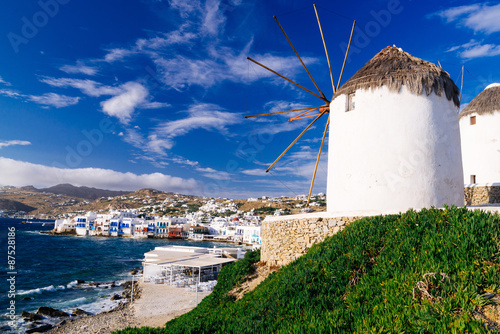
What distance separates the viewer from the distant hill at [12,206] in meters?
160

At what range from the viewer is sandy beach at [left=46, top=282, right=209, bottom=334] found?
14992 millimetres

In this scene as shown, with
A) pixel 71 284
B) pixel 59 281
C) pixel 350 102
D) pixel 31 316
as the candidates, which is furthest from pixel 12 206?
pixel 350 102

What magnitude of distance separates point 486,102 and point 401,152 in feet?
45.1

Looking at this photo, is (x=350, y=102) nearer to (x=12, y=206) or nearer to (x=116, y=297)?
(x=116, y=297)

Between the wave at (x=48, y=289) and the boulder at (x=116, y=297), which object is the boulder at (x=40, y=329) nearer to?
the boulder at (x=116, y=297)

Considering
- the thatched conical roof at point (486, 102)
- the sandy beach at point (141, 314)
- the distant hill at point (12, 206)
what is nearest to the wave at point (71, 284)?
the sandy beach at point (141, 314)

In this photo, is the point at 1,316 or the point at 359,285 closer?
the point at 359,285

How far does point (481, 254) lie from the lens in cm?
495

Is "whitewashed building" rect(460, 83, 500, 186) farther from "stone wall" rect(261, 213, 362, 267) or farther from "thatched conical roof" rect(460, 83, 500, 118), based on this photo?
"stone wall" rect(261, 213, 362, 267)

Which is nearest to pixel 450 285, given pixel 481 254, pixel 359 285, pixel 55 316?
pixel 481 254

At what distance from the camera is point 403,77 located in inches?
410

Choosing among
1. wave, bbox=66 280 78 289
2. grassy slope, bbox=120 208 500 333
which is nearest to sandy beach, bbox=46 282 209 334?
wave, bbox=66 280 78 289

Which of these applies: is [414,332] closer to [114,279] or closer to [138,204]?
[114,279]

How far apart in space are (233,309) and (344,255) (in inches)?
137
